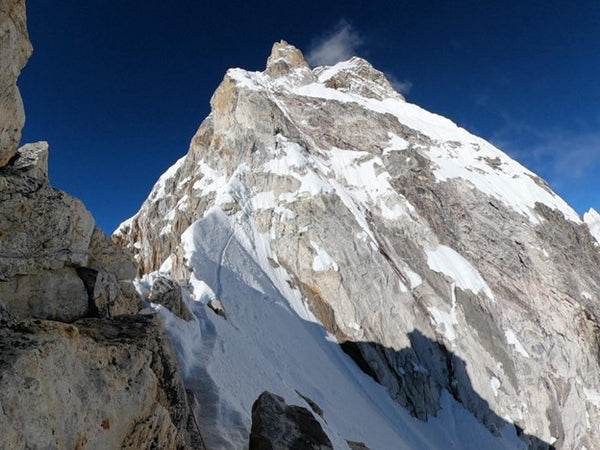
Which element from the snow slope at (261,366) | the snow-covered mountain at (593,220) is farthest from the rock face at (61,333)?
the snow-covered mountain at (593,220)

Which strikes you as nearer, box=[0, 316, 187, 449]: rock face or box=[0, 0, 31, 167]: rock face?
box=[0, 316, 187, 449]: rock face

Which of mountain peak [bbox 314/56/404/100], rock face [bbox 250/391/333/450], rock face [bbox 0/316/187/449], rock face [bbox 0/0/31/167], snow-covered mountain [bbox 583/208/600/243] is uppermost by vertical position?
mountain peak [bbox 314/56/404/100]

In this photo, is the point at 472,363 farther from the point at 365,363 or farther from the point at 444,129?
the point at 444,129

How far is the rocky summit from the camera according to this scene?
25.2 ft

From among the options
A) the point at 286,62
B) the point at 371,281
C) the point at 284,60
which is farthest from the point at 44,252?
the point at 284,60

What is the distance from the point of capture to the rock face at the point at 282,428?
385 inches

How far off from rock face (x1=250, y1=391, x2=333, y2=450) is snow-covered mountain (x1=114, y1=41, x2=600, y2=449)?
1263 millimetres

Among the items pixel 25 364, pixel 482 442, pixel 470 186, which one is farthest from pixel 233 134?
pixel 25 364

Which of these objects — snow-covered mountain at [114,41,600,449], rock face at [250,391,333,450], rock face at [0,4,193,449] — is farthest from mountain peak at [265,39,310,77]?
rock face at [250,391,333,450]

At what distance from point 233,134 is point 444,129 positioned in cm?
4455

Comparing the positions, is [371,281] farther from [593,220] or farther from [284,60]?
[284,60]

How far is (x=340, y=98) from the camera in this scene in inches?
2992

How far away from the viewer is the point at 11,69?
998 centimetres

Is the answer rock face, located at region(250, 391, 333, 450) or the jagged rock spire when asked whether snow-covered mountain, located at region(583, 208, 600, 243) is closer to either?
the jagged rock spire
